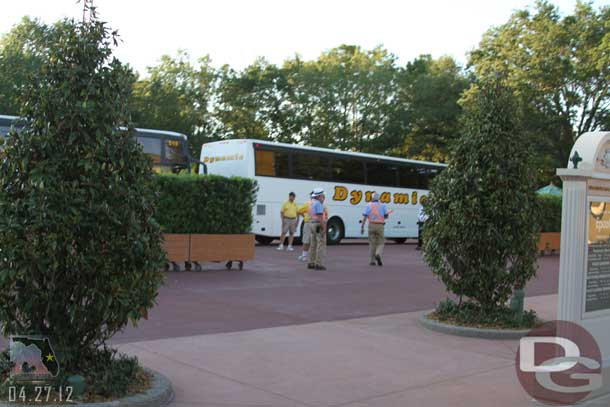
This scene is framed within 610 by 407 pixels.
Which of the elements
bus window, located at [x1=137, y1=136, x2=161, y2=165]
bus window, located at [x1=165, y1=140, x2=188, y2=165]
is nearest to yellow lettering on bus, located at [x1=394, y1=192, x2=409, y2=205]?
bus window, located at [x1=165, y1=140, x2=188, y2=165]

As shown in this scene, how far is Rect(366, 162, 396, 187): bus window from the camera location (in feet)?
89.6

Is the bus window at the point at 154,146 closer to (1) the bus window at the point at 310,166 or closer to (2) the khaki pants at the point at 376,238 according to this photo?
(1) the bus window at the point at 310,166

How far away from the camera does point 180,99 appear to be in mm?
41688

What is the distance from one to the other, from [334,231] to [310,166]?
9.15 feet

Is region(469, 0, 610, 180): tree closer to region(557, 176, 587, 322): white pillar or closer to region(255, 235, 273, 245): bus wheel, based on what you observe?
region(255, 235, 273, 245): bus wheel

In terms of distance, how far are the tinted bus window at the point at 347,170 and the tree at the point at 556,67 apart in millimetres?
7940

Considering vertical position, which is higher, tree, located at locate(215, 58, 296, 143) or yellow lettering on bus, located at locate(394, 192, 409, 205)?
tree, located at locate(215, 58, 296, 143)

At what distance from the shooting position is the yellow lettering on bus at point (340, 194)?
2586cm

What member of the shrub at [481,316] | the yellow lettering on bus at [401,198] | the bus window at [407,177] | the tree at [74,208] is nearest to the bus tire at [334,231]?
the yellow lettering on bus at [401,198]

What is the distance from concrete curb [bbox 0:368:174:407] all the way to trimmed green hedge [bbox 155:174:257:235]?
8.26 m

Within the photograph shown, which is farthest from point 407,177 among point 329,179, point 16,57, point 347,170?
point 16,57

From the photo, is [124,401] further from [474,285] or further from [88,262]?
[474,285]

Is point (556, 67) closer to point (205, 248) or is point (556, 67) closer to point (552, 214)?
point (552, 214)

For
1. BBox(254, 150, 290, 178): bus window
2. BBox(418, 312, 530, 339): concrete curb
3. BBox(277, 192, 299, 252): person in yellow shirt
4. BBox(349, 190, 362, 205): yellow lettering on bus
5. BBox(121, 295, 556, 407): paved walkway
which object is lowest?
BBox(121, 295, 556, 407): paved walkway
